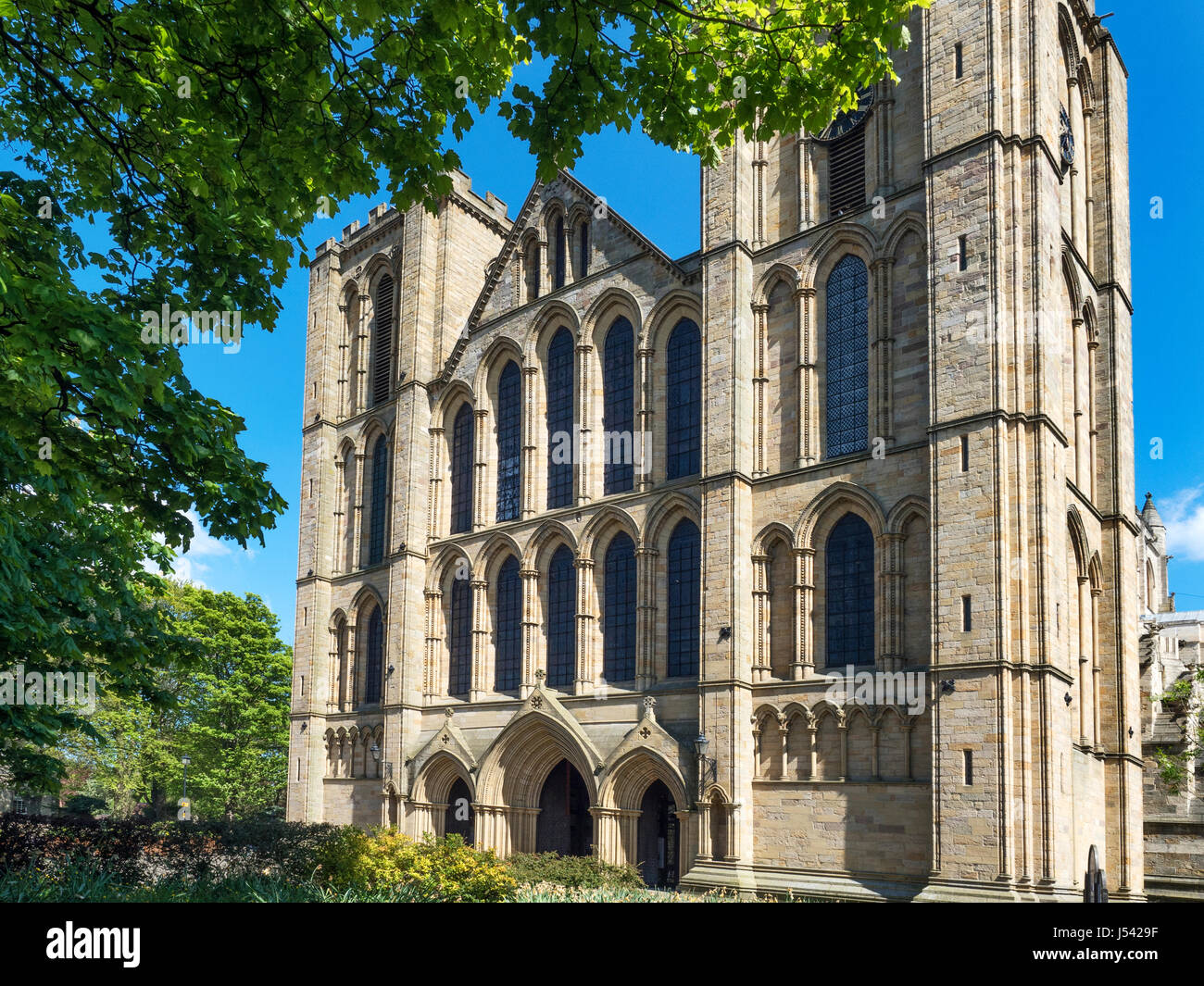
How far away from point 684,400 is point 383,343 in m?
15.1

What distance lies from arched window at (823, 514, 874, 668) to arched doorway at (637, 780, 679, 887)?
20.9 feet

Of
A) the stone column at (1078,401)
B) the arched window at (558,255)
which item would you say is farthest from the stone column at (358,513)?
the stone column at (1078,401)

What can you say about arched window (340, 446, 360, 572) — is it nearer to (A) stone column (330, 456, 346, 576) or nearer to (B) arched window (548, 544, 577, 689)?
(A) stone column (330, 456, 346, 576)

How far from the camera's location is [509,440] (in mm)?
33875

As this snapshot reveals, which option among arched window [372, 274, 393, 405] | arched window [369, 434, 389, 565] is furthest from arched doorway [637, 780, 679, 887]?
arched window [372, 274, 393, 405]

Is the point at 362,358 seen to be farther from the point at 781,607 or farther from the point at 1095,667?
the point at 1095,667

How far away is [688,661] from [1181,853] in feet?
48.5

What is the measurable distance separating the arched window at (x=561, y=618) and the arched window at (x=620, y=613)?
1.10 metres

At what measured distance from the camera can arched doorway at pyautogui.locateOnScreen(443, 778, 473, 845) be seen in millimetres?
32125

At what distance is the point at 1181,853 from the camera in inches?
1172

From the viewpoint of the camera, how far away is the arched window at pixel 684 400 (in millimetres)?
28500
